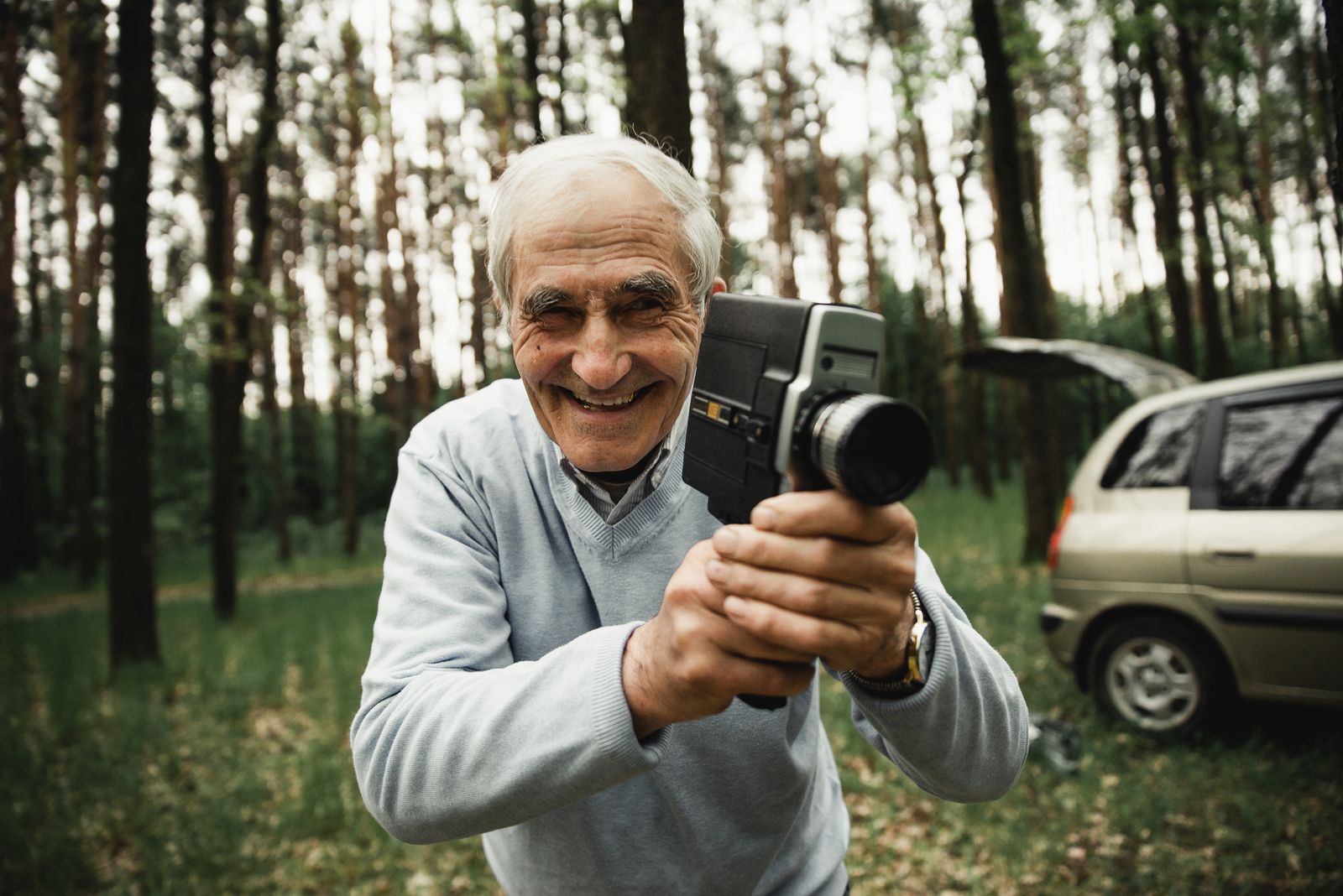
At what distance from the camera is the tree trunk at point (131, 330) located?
7.31 metres

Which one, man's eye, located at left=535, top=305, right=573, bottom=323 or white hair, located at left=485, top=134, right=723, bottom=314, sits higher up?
white hair, located at left=485, top=134, right=723, bottom=314

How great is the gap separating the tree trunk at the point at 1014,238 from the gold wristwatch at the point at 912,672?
A: 900 centimetres

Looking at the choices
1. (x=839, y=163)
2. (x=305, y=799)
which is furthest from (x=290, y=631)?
(x=839, y=163)

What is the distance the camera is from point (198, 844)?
404cm

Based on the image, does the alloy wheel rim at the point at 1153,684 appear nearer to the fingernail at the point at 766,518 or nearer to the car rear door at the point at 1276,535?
the car rear door at the point at 1276,535

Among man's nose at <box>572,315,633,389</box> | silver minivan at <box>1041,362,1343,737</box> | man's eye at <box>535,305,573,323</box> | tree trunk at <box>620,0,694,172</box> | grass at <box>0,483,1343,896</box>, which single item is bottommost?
grass at <box>0,483,1343,896</box>

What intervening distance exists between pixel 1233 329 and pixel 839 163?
15.9 meters

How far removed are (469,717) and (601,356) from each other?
58 centimetres

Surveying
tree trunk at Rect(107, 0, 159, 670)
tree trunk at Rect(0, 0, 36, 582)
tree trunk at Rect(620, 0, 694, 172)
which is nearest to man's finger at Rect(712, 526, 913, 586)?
tree trunk at Rect(620, 0, 694, 172)

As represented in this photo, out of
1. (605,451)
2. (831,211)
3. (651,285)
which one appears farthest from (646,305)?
(831,211)

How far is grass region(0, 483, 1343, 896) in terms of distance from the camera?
351 centimetres

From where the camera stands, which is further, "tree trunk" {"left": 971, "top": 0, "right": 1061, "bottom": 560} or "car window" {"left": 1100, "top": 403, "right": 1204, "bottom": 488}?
"tree trunk" {"left": 971, "top": 0, "right": 1061, "bottom": 560}

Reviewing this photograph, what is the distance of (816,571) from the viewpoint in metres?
0.84

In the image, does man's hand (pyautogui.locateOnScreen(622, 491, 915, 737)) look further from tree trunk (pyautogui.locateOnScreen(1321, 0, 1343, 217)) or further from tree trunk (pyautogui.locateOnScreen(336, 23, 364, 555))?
tree trunk (pyautogui.locateOnScreen(336, 23, 364, 555))
